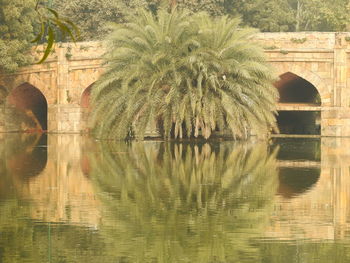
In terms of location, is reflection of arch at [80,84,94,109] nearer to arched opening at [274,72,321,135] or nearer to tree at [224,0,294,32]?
arched opening at [274,72,321,135]

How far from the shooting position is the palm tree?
25.7 m

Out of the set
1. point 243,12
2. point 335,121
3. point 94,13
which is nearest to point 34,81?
point 94,13

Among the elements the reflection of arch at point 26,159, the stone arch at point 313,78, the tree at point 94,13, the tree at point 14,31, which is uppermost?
the tree at point 94,13

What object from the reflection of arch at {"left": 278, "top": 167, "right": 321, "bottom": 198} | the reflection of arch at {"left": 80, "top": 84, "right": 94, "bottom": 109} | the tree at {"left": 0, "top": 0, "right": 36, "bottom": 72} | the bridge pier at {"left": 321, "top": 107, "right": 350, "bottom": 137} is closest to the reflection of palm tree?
the reflection of arch at {"left": 278, "top": 167, "right": 321, "bottom": 198}

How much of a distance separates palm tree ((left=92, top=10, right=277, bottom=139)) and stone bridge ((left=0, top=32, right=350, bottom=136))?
2697 millimetres

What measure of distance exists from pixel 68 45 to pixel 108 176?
17576 millimetres

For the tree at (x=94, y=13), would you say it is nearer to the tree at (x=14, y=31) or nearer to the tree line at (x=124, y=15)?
the tree line at (x=124, y=15)

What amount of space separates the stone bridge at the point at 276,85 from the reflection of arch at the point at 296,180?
12.7 meters

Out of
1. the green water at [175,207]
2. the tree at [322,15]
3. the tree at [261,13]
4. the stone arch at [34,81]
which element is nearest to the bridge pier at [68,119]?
the stone arch at [34,81]

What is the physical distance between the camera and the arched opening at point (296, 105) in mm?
31080

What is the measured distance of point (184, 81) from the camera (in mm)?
26156

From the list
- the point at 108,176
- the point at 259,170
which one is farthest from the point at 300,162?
the point at 108,176

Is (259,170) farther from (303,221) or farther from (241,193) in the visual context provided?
(303,221)

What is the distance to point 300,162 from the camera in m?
19.0
